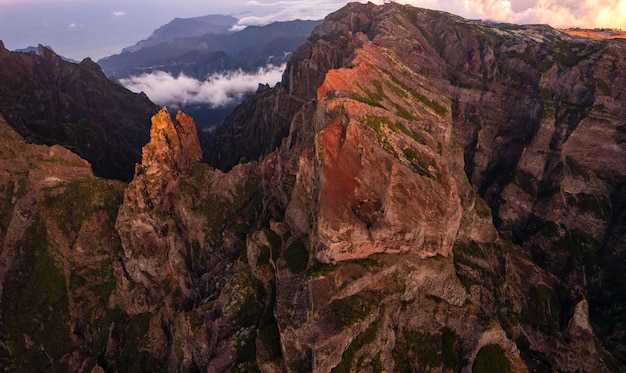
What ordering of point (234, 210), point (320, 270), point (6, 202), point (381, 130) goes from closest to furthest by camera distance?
point (320, 270) < point (381, 130) < point (234, 210) < point (6, 202)

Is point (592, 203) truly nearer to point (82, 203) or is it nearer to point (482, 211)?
point (482, 211)

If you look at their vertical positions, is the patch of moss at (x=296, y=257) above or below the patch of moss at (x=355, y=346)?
above

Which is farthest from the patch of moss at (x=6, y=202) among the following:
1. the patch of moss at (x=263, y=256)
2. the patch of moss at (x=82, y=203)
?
the patch of moss at (x=263, y=256)

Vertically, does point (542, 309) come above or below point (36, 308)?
below

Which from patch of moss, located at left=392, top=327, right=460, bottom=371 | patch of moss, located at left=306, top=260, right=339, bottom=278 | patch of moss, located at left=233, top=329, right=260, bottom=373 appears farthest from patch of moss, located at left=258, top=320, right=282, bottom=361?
patch of moss, located at left=392, top=327, right=460, bottom=371

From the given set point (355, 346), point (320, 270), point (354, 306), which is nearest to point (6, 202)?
point (320, 270)

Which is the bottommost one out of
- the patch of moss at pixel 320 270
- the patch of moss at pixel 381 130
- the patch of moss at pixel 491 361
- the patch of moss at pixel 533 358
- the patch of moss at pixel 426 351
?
the patch of moss at pixel 533 358

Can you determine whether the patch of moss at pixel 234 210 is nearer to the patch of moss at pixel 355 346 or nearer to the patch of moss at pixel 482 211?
the patch of moss at pixel 355 346
